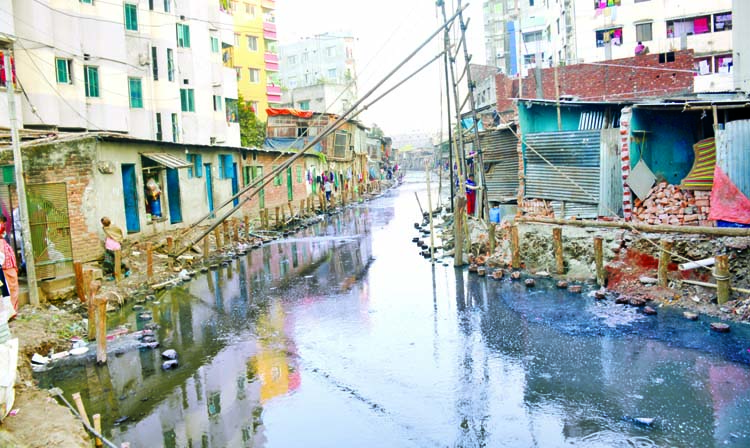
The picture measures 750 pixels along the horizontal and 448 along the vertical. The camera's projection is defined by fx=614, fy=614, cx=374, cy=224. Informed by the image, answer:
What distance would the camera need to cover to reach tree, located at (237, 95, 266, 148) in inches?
1791

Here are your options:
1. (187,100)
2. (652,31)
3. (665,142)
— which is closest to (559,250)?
(665,142)

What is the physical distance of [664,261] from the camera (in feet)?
41.1

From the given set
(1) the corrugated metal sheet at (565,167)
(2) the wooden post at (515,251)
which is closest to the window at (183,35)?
(1) the corrugated metal sheet at (565,167)

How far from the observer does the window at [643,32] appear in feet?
118

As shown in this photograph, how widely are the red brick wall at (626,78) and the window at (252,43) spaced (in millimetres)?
27248

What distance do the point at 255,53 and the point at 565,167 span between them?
37527 mm

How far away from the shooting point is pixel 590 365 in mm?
9328

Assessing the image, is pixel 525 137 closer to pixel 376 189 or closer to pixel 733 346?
pixel 733 346

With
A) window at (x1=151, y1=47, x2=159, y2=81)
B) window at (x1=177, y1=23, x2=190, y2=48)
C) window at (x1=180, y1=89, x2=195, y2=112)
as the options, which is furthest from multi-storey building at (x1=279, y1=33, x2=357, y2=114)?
window at (x1=151, y1=47, x2=159, y2=81)

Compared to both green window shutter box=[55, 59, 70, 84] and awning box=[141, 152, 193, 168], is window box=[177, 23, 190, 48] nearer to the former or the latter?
green window shutter box=[55, 59, 70, 84]

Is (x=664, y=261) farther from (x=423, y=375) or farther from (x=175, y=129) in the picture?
(x=175, y=129)

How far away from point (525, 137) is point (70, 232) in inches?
562

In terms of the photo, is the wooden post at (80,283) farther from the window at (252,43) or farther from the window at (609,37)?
the window at (252,43)

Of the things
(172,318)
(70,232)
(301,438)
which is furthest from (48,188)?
(301,438)
